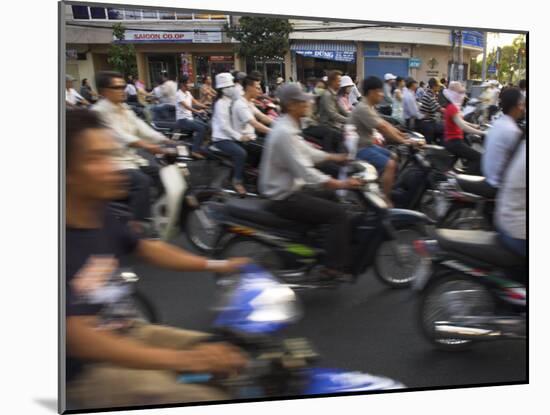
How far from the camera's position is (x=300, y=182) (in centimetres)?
365

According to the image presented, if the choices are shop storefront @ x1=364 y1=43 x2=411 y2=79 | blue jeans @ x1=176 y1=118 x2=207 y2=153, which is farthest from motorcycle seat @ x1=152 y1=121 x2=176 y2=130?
shop storefront @ x1=364 y1=43 x2=411 y2=79

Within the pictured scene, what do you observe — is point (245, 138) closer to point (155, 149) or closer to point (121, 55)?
point (155, 149)

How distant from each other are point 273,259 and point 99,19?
5.80 feet

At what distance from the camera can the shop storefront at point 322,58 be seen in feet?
10.4

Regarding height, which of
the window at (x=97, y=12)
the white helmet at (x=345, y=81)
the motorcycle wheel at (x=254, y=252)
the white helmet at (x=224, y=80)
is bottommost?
the motorcycle wheel at (x=254, y=252)

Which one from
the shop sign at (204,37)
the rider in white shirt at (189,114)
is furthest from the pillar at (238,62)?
the rider in white shirt at (189,114)

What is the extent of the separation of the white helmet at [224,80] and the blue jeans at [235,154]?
86 cm

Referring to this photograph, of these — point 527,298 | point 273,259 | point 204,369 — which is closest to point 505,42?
point 527,298

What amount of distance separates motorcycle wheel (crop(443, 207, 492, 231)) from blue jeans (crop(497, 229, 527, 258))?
95 mm

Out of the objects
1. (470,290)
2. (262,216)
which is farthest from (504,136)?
(262,216)

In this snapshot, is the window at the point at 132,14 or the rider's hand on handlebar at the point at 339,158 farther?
the rider's hand on handlebar at the point at 339,158

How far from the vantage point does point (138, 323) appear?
264 centimetres

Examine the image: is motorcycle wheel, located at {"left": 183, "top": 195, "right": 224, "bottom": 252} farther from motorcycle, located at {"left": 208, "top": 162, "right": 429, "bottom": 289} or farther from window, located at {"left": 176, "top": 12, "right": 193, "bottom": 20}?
window, located at {"left": 176, "top": 12, "right": 193, "bottom": 20}

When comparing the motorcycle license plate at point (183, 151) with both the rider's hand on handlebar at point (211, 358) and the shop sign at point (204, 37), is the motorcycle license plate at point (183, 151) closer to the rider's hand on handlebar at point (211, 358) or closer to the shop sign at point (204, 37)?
the shop sign at point (204, 37)
